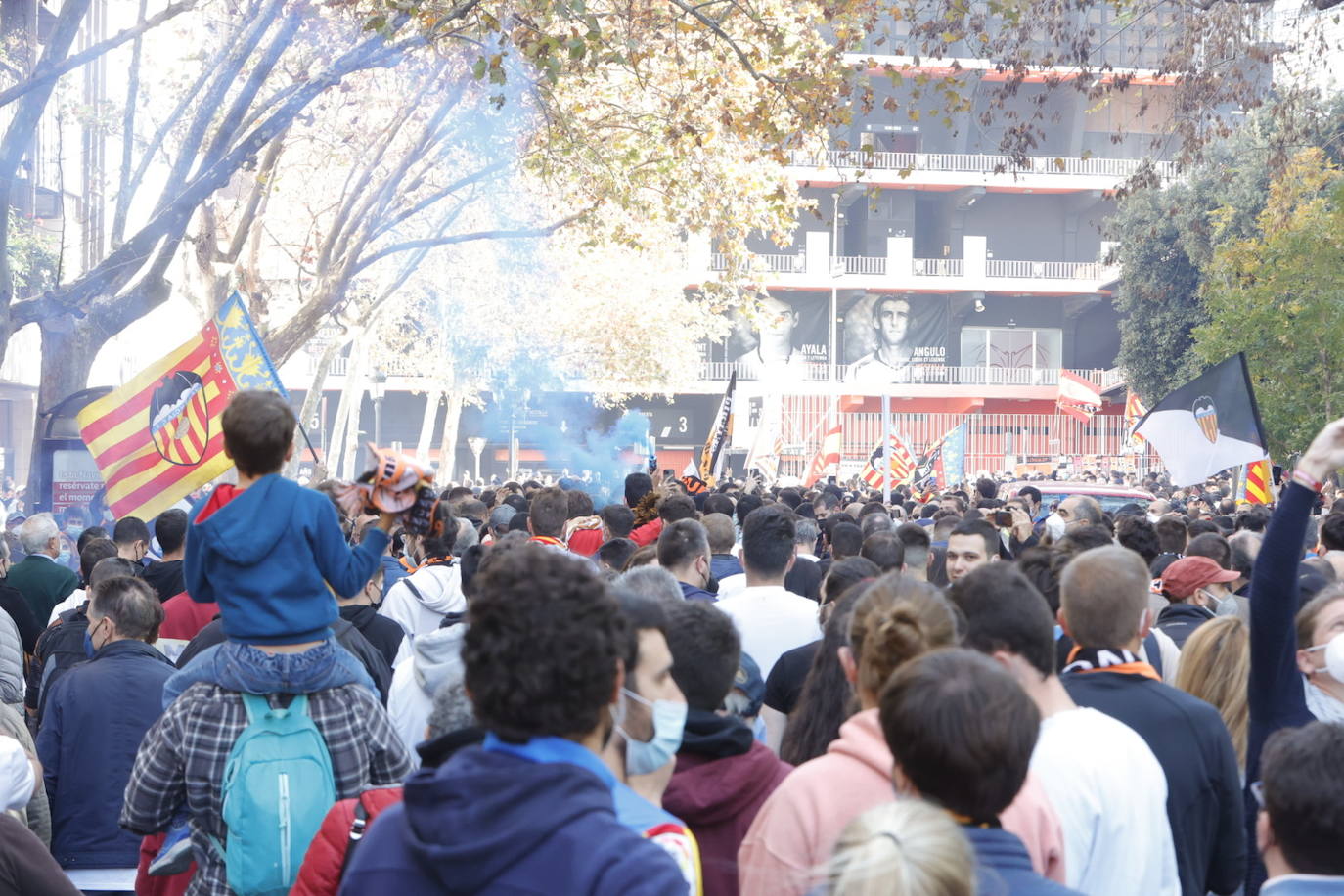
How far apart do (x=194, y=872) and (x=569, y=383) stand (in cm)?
3981

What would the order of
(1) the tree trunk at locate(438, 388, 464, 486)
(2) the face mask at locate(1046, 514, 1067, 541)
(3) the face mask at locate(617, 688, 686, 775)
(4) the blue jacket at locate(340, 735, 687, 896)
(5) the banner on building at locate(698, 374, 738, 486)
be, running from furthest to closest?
1. (1) the tree trunk at locate(438, 388, 464, 486)
2. (5) the banner on building at locate(698, 374, 738, 486)
3. (2) the face mask at locate(1046, 514, 1067, 541)
4. (3) the face mask at locate(617, 688, 686, 775)
5. (4) the blue jacket at locate(340, 735, 687, 896)

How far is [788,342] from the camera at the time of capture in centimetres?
5106

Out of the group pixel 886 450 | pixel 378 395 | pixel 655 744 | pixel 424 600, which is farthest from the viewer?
pixel 378 395

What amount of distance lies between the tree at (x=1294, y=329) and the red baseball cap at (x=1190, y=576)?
1327cm

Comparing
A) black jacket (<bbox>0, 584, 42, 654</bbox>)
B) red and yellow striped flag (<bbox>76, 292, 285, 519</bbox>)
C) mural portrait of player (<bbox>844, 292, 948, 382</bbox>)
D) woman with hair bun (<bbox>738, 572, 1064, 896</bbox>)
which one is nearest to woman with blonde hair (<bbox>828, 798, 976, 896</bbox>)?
woman with hair bun (<bbox>738, 572, 1064, 896</bbox>)

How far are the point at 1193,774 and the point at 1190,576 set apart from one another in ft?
9.73

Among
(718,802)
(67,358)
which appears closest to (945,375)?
(67,358)

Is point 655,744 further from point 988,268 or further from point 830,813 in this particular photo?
point 988,268

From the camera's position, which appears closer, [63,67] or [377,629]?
[377,629]

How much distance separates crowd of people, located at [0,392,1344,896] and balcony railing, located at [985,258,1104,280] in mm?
45962

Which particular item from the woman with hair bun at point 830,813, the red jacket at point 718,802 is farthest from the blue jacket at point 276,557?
the woman with hair bun at point 830,813

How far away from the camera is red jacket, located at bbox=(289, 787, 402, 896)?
10.8 ft

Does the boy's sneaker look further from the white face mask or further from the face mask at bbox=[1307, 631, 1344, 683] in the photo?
the white face mask

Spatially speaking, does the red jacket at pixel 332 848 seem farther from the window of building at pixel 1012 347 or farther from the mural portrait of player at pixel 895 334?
the window of building at pixel 1012 347
